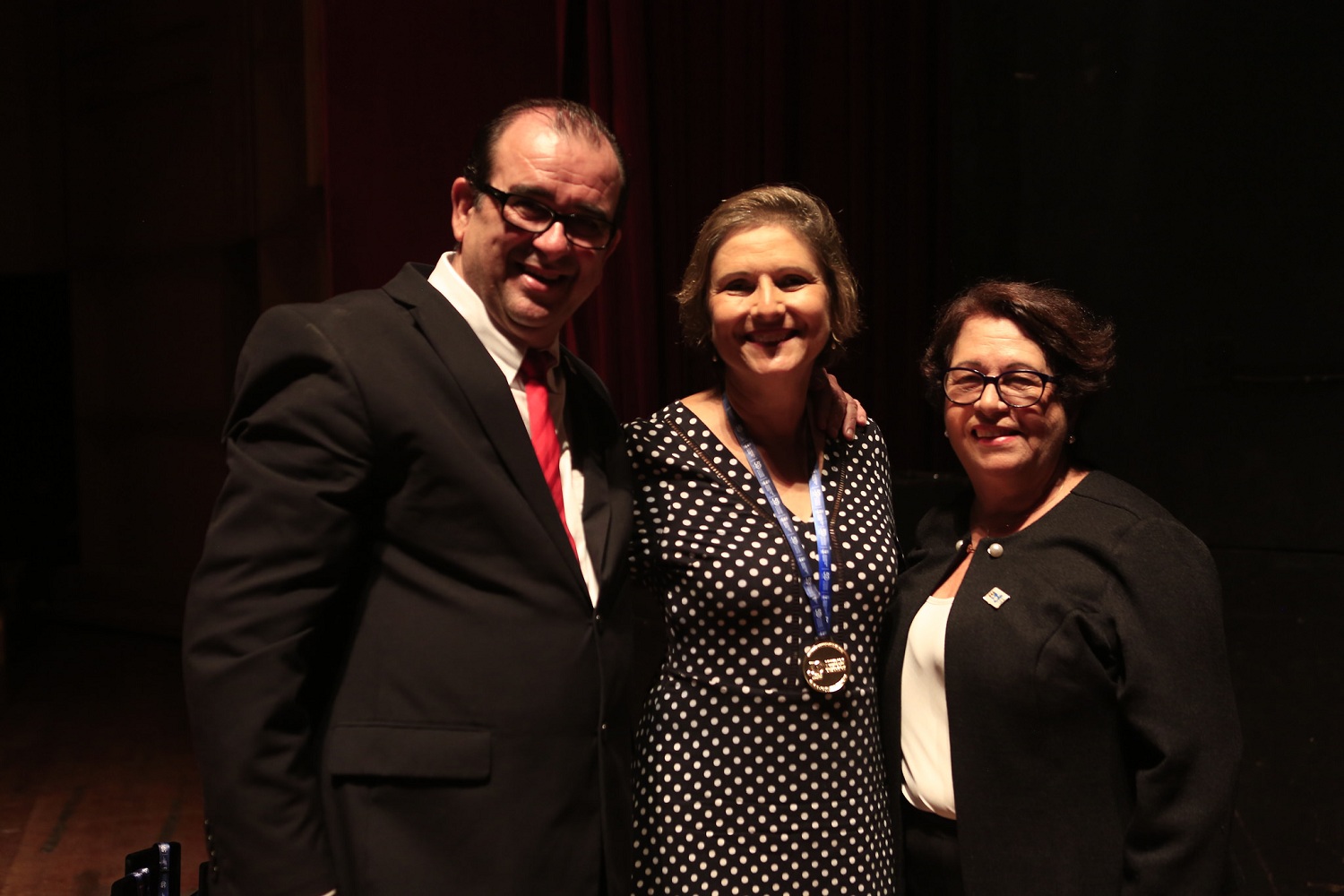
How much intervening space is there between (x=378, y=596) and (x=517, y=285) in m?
0.47

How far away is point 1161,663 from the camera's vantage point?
1683mm

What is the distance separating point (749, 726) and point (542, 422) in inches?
24.9

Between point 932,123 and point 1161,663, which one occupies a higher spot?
point 932,123

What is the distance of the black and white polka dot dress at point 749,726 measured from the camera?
185 cm

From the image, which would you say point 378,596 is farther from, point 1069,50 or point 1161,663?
point 1069,50

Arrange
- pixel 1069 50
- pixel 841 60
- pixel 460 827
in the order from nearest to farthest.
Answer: pixel 460 827 → pixel 841 60 → pixel 1069 50

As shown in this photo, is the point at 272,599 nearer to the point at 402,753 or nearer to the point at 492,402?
the point at 402,753

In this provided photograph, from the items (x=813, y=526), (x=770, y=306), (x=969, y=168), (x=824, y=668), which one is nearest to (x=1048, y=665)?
(x=824, y=668)

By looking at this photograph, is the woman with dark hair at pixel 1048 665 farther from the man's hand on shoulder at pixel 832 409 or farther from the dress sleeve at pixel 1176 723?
the man's hand on shoulder at pixel 832 409

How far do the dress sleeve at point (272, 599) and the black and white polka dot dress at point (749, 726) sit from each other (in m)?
0.66

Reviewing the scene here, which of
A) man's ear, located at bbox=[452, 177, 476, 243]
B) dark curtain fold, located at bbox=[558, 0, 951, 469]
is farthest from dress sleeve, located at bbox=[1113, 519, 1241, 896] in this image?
dark curtain fold, located at bbox=[558, 0, 951, 469]

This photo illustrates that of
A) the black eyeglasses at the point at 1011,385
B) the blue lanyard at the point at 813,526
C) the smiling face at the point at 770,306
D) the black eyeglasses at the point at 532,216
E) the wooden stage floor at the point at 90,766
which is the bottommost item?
the wooden stage floor at the point at 90,766

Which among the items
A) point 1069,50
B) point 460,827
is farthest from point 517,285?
point 1069,50

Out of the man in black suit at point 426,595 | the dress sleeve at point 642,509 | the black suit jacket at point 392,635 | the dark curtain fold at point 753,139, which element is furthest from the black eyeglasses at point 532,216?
the dark curtain fold at point 753,139
